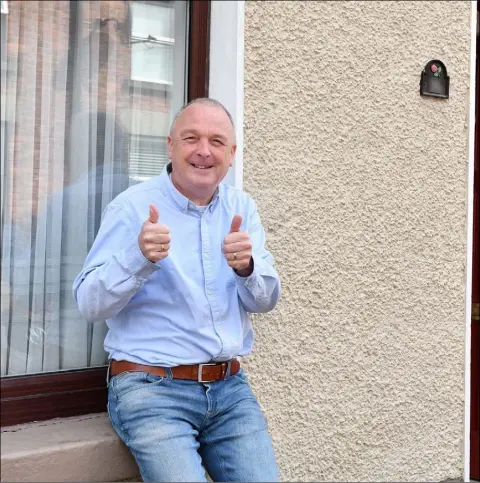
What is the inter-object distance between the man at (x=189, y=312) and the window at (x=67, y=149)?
448 millimetres

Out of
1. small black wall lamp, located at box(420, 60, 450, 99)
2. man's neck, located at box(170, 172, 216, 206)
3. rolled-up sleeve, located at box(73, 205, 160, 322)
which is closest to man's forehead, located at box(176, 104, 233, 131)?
man's neck, located at box(170, 172, 216, 206)

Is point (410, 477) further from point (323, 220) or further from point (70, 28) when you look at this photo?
point (70, 28)

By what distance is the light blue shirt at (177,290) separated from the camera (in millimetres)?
2729

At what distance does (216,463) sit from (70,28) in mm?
1788

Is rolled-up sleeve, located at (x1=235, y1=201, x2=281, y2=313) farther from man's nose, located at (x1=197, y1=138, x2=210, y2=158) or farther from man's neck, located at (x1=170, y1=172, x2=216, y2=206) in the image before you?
man's nose, located at (x1=197, y1=138, x2=210, y2=158)

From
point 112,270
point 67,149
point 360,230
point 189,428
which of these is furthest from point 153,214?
point 360,230

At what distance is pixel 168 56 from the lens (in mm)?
3484

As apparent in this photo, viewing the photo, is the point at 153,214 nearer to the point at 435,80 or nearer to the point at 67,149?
the point at 67,149

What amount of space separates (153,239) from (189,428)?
0.66 m

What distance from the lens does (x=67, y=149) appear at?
10.7 ft

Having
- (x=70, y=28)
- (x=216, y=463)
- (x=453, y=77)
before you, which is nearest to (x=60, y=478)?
(x=216, y=463)

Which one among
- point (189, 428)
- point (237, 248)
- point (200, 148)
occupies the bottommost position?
point (189, 428)

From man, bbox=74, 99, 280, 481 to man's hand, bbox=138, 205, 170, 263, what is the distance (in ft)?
0.30

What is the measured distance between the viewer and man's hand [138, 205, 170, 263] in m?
2.48
